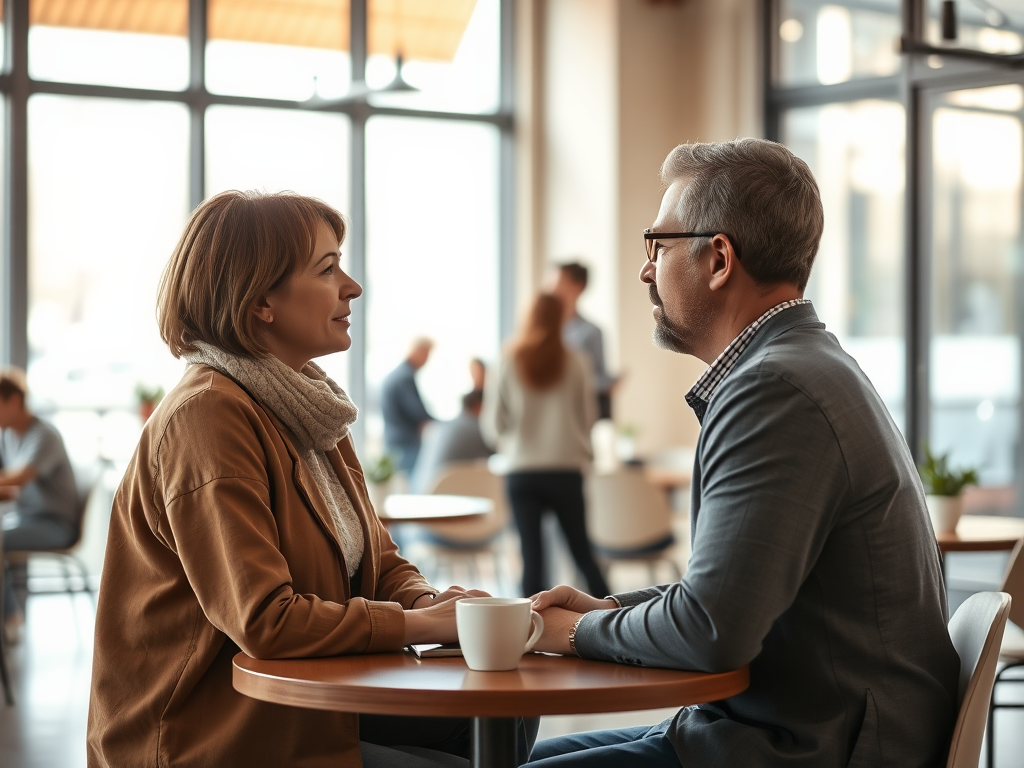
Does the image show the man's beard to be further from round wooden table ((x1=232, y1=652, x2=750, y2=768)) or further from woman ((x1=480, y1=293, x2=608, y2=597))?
woman ((x1=480, y1=293, x2=608, y2=597))

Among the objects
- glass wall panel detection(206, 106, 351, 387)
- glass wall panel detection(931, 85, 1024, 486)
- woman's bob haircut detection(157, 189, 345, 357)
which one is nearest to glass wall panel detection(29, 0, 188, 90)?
glass wall panel detection(206, 106, 351, 387)

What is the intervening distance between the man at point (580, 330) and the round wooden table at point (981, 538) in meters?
2.45

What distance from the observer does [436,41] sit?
8516mm

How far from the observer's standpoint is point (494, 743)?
1.65 meters

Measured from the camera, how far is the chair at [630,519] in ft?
18.9

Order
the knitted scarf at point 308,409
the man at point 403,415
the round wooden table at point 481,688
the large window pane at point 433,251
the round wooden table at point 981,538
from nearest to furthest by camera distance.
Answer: the round wooden table at point 481,688 < the knitted scarf at point 308,409 < the round wooden table at point 981,538 < the man at point 403,415 < the large window pane at point 433,251

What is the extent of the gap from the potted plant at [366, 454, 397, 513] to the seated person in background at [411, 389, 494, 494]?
4.73 ft

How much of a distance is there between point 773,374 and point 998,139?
5881 millimetres

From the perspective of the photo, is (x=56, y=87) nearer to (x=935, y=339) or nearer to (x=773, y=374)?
(x=935, y=339)

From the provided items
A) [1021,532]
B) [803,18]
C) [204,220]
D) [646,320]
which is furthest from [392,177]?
[204,220]

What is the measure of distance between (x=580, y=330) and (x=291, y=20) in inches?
122

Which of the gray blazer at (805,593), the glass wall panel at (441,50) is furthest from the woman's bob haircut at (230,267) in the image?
the glass wall panel at (441,50)

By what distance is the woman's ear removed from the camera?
1963mm

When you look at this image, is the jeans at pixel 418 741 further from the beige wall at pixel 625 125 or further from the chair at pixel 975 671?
the beige wall at pixel 625 125
